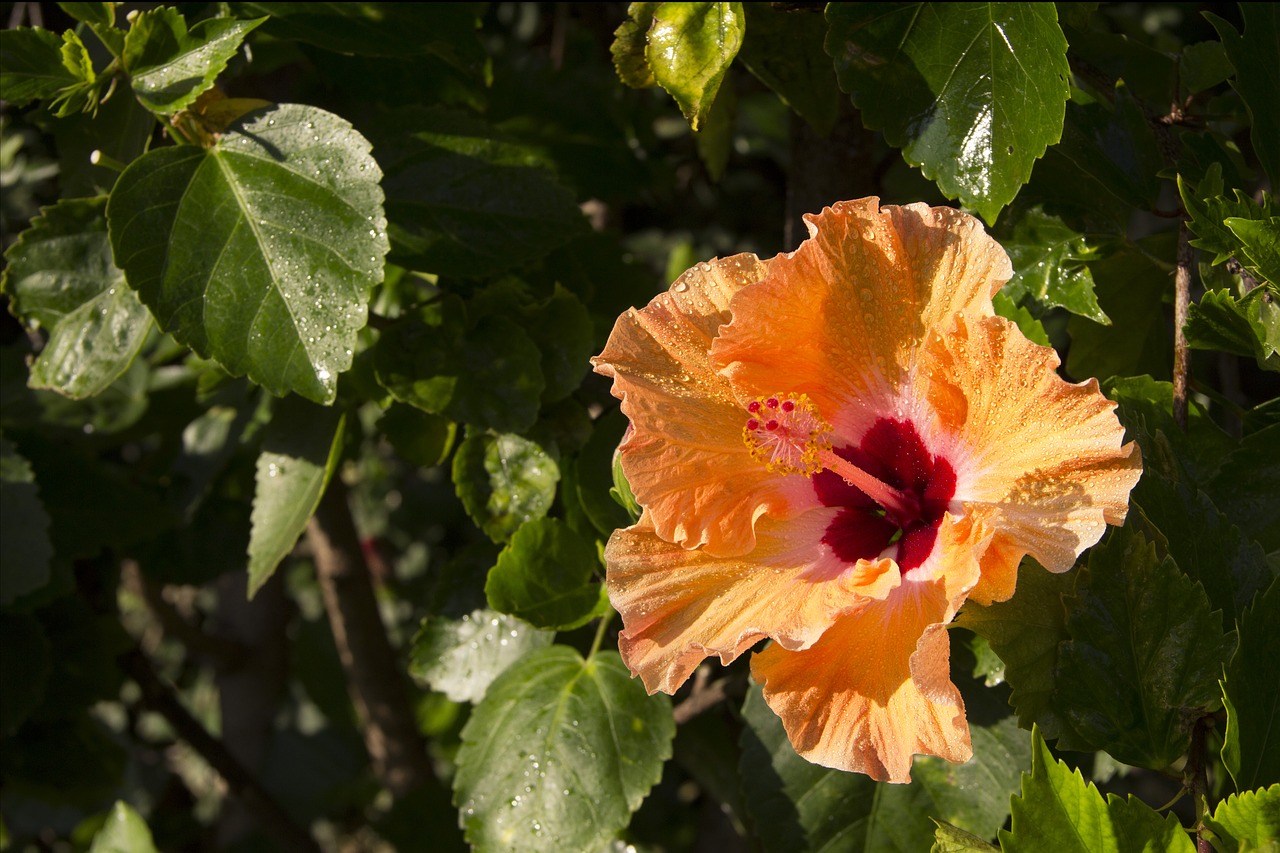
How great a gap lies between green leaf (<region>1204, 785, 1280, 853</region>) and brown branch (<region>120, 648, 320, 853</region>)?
1912mm

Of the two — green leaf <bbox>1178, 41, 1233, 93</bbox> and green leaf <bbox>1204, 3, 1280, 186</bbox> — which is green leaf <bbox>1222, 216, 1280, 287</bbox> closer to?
green leaf <bbox>1204, 3, 1280, 186</bbox>

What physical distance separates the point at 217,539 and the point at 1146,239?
176 cm

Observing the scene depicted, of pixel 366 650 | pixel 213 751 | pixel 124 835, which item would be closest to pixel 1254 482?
pixel 124 835

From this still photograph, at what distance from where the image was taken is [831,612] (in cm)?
103

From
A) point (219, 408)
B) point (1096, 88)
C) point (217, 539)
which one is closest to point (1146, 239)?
point (1096, 88)

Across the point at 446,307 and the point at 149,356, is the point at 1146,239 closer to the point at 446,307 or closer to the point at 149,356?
the point at 446,307

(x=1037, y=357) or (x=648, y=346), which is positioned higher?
(x=1037, y=357)

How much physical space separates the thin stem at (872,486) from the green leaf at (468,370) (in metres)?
A: 0.47

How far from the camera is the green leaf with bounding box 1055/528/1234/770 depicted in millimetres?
1056

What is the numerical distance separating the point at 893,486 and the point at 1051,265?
349 millimetres

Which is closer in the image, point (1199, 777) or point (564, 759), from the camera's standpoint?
point (1199, 777)

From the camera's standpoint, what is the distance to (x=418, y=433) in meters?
1.64

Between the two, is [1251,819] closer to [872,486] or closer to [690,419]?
[872,486]

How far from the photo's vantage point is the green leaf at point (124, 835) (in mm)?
1895
